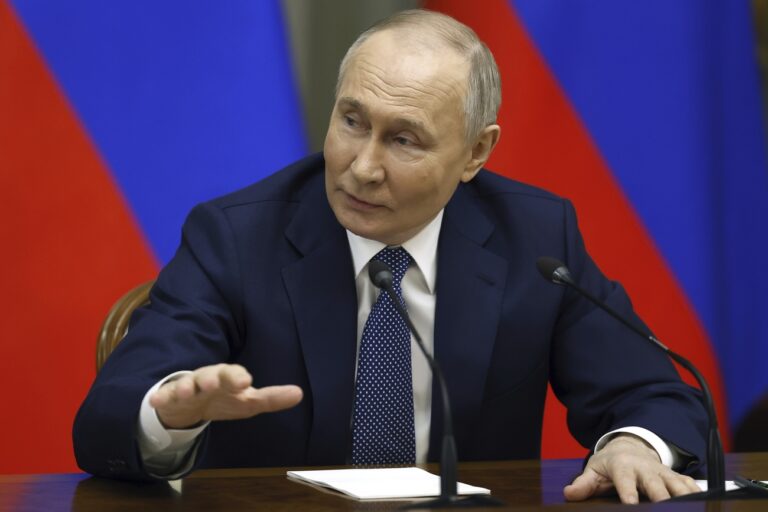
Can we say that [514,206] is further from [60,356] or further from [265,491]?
[60,356]

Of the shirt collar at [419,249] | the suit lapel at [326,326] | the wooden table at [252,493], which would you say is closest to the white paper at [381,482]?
the wooden table at [252,493]

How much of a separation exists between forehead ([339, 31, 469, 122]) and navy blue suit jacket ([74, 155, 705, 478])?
0.30m

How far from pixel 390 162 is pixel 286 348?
0.43m

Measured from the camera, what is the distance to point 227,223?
233 cm

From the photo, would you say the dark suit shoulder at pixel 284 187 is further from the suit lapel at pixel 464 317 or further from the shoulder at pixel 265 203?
the suit lapel at pixel 464 317

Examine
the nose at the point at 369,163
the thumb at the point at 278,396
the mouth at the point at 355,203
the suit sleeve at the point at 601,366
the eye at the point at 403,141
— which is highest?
the eye at the point at 403,141

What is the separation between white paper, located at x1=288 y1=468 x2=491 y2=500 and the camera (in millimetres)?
1758

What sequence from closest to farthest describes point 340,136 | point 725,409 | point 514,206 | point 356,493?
point 356,493 → point 340,136 → point 514,206 → point 725,409

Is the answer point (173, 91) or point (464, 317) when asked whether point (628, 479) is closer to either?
point (464, 317)

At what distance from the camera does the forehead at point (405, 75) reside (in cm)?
221

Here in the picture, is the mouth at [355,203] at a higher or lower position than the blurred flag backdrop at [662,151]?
lower

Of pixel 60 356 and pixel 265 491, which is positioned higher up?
pixel 60 356

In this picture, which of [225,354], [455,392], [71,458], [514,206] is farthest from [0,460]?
[514,206]

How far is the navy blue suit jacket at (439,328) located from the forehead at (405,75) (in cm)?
30
